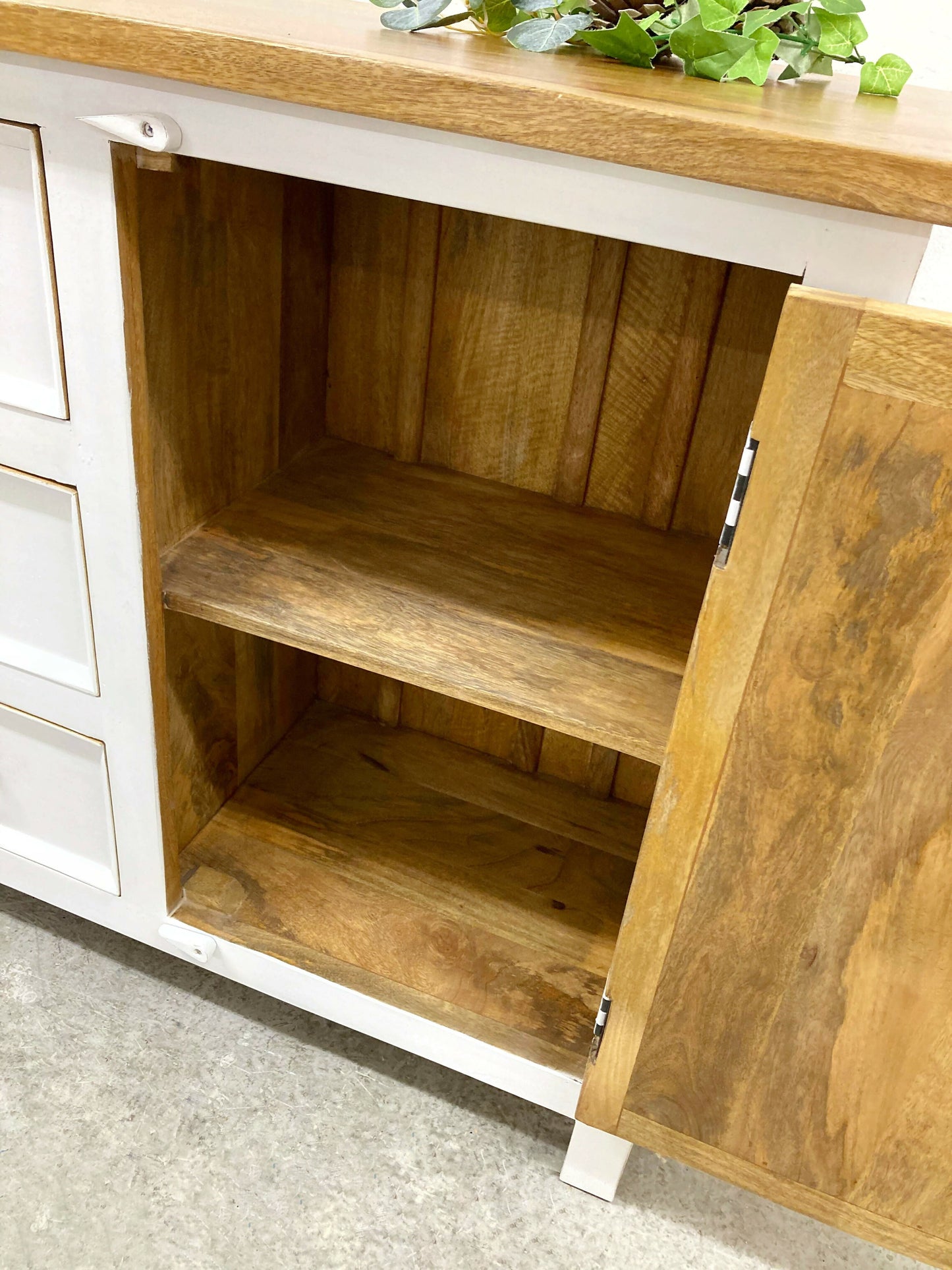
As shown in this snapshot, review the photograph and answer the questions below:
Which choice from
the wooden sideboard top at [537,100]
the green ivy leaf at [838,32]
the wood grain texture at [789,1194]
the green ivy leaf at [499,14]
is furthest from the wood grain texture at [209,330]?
the wood grain texture at [789,1194]

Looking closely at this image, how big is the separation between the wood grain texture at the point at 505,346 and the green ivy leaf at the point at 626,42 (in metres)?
0.19

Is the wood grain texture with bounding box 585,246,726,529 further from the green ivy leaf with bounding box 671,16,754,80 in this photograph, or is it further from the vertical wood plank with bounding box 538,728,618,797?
the vertical wood plank with bounding box 538,728,618,797

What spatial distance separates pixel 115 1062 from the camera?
106 centimetres

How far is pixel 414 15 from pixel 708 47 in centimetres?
22

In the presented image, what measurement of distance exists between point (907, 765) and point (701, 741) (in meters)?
0.13

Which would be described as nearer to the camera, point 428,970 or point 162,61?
point 162,61

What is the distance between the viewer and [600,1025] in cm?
84

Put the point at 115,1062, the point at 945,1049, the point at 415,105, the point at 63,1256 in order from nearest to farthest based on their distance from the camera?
the point at 415,105, the point at 945,1049, the point at 63,1256, the point at 115,1062

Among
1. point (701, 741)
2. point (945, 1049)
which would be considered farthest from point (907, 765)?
point (945, 1049)

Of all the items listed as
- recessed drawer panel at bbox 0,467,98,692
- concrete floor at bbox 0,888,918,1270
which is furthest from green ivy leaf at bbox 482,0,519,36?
concrete floor at bbox 0,888,918,1270

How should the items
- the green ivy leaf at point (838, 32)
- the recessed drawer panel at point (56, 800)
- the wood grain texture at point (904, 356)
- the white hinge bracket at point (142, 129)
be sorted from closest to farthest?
the wood grain texture at point (904, 356) < the white hinge bracket at point (142, 129) < the green ivy leaf at point (838, 32) < the recessed drawer panel at point (56, 800)

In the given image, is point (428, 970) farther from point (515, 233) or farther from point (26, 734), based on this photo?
point (515, 233)

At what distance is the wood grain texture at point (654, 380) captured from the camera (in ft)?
3.03

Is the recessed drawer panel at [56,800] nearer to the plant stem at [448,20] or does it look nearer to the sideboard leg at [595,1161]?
the sideboard leg at [595,1161]
